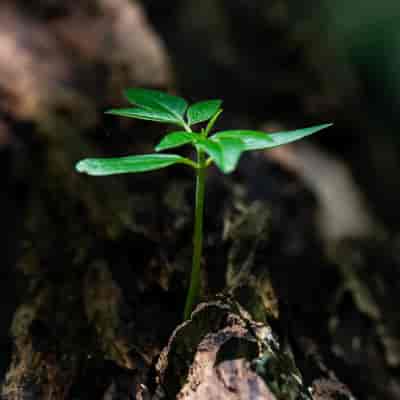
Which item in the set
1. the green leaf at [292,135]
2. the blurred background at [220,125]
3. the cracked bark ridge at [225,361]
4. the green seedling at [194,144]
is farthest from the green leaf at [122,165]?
the blurred background at [220,125]

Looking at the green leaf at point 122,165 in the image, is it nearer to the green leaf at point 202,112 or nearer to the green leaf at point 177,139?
the green leaf at point 177,139

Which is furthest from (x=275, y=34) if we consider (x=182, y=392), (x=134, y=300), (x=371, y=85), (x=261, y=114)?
(x=182, y=392)

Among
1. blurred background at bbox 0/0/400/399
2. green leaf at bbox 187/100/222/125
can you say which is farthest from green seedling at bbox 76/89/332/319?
blurred background at bbox 0/0/400/399

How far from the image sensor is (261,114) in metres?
2.74

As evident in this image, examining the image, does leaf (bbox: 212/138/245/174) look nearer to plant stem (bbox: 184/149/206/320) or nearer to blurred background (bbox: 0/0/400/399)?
plant stem (bbox: 184/149/206/320)

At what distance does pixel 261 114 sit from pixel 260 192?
2.49 ft

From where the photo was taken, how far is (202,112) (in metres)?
1.06

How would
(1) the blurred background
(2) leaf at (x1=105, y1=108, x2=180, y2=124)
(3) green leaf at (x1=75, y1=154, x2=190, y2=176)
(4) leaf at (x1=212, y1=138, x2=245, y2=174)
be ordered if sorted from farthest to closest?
(1) the blurred background
(2) leaf at (x1=105, y1=108, x2=180, y2=124)
(3) green leaf at (x1=75, y1=154, x2=190, y2=176)
(4) leaf at (x1=212, y1=138, x2=245, y2=174)

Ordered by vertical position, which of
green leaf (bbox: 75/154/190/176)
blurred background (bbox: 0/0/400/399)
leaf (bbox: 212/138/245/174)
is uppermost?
blurred background (bbox: 0/0/400/399)

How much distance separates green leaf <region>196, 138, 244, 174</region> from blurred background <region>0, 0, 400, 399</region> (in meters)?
0.72

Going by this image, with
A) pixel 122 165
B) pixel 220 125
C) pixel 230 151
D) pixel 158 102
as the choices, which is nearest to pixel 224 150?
pixel 230 151

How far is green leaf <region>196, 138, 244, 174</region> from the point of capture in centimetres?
78

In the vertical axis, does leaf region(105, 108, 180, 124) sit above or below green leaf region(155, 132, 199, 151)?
above

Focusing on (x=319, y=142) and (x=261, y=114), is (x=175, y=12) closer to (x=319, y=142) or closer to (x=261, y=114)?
(x=261, y=114)
